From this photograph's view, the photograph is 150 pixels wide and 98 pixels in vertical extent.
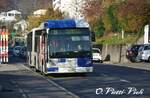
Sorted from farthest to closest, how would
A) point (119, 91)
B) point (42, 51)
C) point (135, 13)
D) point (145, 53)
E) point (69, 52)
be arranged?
point (135, 13)
point (145, 53)
point (42, 51)
point (69, 52)
point (119, 91)

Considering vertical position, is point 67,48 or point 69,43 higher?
point 69,43

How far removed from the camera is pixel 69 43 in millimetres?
29906

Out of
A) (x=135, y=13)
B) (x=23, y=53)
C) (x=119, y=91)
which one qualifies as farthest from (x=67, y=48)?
(x=23, y=53)

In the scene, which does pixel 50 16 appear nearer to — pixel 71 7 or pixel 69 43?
pixel 71 7

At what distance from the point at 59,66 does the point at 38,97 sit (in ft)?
34.8

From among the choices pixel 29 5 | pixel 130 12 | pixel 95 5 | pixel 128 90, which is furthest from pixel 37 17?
pixel 128 90

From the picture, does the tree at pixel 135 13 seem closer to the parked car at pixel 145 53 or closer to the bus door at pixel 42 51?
the parked car at pixel 145 53

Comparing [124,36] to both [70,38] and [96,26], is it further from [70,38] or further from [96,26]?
[70,38]

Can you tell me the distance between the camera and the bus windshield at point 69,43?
29797mm

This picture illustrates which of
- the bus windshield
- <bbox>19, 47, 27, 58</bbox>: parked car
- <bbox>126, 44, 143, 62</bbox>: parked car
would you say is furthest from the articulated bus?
<bbox>19, 47, 27, 58</bbox>: parked car

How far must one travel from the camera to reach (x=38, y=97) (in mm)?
19344

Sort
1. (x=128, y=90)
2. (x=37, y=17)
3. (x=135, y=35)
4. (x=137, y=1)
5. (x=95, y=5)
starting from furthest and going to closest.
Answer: (x=37, y=17) → (x=95, y=5) → (x=135, y=35) → (x=137, y=1) → (x=128, y=90)

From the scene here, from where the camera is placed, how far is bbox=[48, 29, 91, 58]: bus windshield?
29.8 meters

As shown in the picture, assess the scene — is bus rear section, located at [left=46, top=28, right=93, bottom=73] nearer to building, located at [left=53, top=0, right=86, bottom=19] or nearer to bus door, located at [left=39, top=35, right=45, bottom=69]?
bus door, located at [left=39, top=35, right=45, bottom=69]
